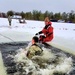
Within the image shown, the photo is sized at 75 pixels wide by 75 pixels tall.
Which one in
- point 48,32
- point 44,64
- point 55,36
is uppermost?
point 48,32

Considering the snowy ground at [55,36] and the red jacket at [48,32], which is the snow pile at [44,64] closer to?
the snowy ground at [55,36]

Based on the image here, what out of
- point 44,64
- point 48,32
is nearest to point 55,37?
point 48,32

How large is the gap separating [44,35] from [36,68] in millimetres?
6632

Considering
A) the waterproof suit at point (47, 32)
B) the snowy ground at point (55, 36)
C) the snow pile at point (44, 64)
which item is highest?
the waterproof suit at point (47, 32)

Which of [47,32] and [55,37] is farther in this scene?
[55,37]

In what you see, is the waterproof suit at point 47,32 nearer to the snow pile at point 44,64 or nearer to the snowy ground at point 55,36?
the snowy ground at point 55,36

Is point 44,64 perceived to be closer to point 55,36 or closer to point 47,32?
point 47,32

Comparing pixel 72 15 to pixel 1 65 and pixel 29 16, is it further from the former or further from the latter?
pixel 1 65

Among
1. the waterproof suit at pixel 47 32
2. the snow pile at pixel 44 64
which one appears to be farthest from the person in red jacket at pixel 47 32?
the snow pile at pixel 44 64

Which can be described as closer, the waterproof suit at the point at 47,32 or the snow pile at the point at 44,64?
the snow pile at the point at 44,64

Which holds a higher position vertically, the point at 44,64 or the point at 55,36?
the point at 44,64

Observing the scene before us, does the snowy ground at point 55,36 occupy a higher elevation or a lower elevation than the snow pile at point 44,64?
lower

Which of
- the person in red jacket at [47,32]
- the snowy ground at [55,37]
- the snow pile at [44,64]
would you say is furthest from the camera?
the person in red jacket at [47,32]

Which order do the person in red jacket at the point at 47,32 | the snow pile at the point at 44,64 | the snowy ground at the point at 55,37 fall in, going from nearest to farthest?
the snow pile at the point at 44,64
the snowy ground at the point at 55,37
the person in red jacket at the point at 47,32
